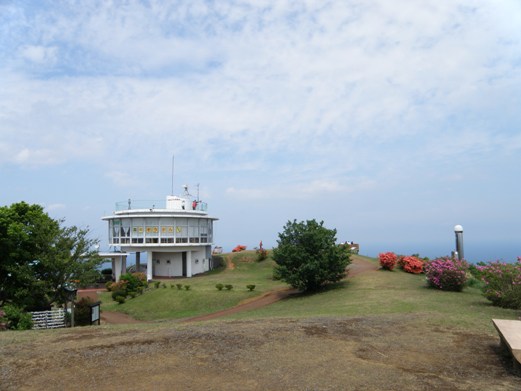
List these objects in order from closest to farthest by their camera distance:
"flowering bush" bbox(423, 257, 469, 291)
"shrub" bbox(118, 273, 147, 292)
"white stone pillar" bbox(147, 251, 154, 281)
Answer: "flowering bush" bbox(423, 257, 469, 291)
"shrub" bbox(118, 273, 147, 292)
"white stone pillar" bbox(147, 251, 154, 281)

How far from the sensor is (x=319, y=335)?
1052 centimetres

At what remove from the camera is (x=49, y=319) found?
2008cm

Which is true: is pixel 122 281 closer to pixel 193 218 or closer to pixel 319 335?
pixel 193 218

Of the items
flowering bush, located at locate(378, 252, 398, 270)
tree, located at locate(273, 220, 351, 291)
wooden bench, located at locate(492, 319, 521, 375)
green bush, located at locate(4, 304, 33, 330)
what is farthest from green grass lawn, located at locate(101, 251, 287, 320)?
wooden bench, located at locate(492, 319, 521, 375)

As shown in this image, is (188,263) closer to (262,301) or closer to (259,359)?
(262,301)

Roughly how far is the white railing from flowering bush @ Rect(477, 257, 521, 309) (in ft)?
63.2

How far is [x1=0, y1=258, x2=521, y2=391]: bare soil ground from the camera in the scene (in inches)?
283

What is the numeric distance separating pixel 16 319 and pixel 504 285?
2015 centimetres

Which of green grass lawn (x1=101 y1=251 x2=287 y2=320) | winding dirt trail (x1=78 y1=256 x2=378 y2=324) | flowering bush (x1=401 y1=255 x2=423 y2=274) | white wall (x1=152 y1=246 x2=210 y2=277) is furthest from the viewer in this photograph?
white wall (x1=152 y1=246 x2=210 y2=277)

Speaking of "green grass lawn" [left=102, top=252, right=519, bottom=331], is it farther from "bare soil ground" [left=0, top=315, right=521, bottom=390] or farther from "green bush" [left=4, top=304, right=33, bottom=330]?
"green bush" [left=4, top=304, right=33, bottom=330]

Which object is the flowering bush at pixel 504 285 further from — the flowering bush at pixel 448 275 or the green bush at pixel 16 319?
the green bush at pixel 16 319

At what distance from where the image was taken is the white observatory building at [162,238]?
42.0 meters

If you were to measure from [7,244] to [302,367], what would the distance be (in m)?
18.3

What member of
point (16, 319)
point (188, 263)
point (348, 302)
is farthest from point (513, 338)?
point (188, 263)
